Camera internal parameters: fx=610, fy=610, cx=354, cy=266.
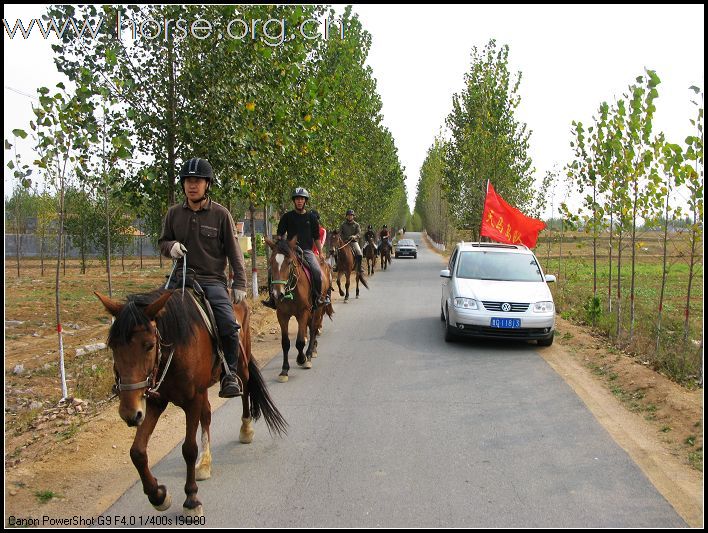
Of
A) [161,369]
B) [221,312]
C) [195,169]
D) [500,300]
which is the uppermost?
[195,169]

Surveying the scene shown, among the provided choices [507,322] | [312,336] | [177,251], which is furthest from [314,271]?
[177,251]

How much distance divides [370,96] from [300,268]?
2696 centimetres

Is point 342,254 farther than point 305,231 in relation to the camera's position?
Yes

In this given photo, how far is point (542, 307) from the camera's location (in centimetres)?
1072

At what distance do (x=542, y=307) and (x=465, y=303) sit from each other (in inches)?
52.5

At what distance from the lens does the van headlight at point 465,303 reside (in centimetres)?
1085

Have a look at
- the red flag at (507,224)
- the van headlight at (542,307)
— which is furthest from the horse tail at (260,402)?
the red flag at (507,224)

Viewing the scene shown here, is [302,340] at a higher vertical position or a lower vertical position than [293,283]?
lower

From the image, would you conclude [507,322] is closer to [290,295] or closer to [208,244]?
[290,295]

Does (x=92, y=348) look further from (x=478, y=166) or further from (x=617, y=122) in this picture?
(x=478, y=166)

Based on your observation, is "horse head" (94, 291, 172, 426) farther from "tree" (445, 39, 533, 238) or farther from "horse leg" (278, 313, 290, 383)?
"tree" (445, 39, 533, 238)

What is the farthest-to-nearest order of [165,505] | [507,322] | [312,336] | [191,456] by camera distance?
[507,322] < [312,336] < [191,456] < [165,505]

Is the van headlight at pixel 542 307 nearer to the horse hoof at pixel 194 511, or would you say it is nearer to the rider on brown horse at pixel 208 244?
the rider on brown horse at pixel 208 244

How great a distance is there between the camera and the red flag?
49.3ft
